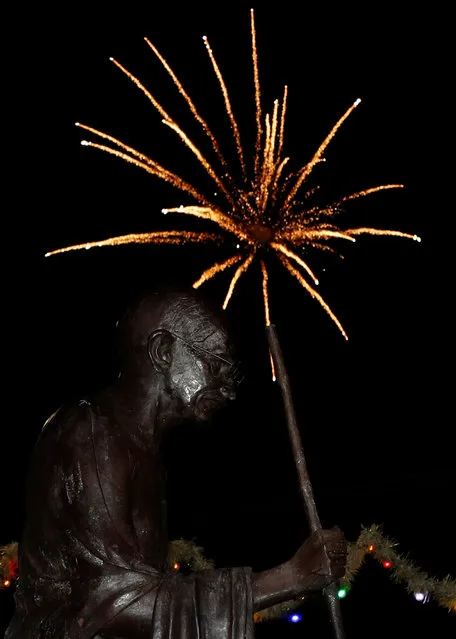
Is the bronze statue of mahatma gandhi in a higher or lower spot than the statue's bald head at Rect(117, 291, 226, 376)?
lower

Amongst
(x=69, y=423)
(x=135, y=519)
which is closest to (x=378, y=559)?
(x=135, y=519)

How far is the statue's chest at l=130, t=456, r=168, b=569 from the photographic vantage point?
3.67 meters

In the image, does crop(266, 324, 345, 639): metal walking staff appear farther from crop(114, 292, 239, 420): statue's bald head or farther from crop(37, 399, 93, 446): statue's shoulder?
crop(37, 399, 93, 446): statue's shoulder

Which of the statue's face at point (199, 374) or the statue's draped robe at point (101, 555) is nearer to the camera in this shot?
the statue's draped robe at point (101, 555)

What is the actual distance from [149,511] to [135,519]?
0.10 meters

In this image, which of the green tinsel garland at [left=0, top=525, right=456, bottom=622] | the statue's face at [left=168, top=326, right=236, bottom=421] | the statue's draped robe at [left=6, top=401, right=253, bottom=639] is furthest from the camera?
the green tinsel garland at [left=0, top=525, right=456, bottom=622]

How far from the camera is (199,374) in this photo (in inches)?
154

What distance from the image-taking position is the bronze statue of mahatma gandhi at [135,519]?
333 centimetres

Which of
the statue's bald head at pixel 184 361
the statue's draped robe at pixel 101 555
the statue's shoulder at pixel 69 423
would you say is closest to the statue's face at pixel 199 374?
the statue's bald head at pixel 184 361

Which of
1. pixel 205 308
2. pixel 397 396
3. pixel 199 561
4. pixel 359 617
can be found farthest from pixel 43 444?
pixel 397 396

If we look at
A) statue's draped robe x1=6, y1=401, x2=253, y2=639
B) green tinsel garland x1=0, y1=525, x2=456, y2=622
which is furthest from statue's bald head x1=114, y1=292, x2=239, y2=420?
green tinsel garland x1=0, y1=525, x2=456, y2=622

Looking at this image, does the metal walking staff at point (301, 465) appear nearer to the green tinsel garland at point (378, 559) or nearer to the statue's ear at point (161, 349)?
the statue's ear at point (161, 349)

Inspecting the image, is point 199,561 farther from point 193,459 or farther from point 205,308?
point 193,459

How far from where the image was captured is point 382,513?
1403 centimetres
